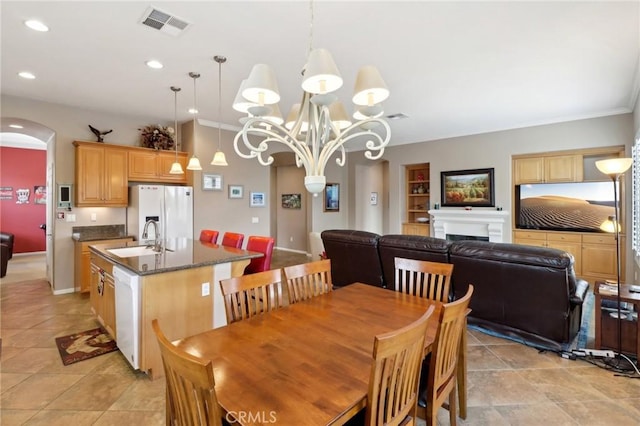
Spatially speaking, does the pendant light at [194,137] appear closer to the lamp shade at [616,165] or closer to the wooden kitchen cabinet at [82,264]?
the wooden kitchen cabinet at [82,264]

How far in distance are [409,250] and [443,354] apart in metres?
2.08

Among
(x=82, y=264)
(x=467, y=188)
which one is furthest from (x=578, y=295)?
(x=82, y=264)

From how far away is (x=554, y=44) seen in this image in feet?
9.53

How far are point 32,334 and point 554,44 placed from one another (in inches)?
235

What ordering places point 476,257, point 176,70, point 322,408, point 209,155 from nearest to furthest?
1. point 322,408
2. point 476,257
3. point 176,70
4. point 209,155

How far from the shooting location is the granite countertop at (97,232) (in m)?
4.76

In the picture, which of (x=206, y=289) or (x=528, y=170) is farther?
(x=528, y=170)

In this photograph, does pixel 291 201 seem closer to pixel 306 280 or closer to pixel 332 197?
pixel 332 197

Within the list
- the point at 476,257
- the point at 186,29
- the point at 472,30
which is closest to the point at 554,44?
the point at 472,30

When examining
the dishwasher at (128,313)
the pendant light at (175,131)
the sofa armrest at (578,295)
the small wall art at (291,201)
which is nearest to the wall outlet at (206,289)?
the dishwasher at (128,313)

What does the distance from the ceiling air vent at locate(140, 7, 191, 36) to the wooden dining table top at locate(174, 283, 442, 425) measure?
2.45 meters

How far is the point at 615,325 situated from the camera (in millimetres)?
2738

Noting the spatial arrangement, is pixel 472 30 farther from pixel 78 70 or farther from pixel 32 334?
pixel 32 334

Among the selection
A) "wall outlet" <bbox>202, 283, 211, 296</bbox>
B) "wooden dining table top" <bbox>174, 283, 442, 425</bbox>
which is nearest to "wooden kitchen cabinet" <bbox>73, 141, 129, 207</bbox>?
"wall outlet" <bbox>202, 283, 211, 296</bbox>
